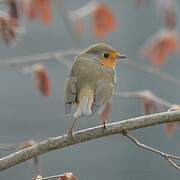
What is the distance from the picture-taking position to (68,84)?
344cm

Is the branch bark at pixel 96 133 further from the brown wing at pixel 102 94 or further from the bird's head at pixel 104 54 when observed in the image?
the bird's head at pixel 104 54

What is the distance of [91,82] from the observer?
3.50 metres

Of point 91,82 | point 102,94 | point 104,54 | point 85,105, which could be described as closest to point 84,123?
point 104,54

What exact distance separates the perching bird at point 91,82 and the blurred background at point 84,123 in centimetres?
506

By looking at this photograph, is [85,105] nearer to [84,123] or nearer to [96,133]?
[96,133]

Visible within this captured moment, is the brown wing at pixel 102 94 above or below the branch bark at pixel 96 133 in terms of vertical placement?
above

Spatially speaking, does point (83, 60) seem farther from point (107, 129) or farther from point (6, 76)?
point (6, 76)

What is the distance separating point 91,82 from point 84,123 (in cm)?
543

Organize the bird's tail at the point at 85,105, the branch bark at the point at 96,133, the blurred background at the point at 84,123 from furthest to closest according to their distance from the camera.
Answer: the blurred background at the point at 84,123 → the bird's tail at the point at 85,105 → the branch bark at the point at 96,133

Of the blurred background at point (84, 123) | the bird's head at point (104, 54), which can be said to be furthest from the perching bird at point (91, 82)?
the blurred background at point (84, 123)

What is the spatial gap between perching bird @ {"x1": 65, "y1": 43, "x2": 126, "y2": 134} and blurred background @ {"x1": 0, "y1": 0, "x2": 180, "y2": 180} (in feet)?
16.6

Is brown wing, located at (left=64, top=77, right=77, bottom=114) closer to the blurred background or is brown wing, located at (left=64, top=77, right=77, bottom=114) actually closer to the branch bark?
the branch bark

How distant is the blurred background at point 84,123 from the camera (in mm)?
9125

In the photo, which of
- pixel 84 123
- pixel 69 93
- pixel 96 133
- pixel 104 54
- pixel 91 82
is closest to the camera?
pixel 96 133
